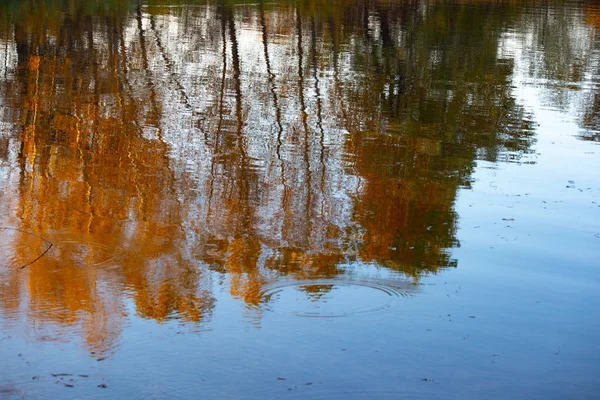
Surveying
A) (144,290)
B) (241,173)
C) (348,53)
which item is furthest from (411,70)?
(144,290)

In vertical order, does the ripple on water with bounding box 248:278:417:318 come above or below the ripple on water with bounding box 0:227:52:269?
below

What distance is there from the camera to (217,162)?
1209cm

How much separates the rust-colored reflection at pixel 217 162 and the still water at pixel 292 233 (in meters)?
0.04

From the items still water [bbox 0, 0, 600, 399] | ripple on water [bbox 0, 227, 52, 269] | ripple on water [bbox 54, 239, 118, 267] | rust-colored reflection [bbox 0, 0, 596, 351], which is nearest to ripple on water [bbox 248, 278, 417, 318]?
still water [bbox 0, 0, 600, 399]

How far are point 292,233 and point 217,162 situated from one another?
308 centimetres

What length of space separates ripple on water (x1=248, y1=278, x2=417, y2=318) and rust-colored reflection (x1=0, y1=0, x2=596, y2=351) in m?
0.21

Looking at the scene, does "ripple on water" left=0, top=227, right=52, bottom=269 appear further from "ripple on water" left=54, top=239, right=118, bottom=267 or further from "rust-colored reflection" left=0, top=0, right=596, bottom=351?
"ripple on water" left=54, top=239, right=118, bottom=267

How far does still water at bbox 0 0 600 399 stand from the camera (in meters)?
6.30

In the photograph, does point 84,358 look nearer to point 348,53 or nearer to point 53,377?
point 53,377

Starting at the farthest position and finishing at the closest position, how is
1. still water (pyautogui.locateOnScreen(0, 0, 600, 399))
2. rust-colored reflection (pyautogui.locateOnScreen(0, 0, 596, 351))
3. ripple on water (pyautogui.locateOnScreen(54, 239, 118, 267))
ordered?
ripple on water (pyautogui.locateOnScreen(54, 239, 118, 267)) → rust-colored reflection (pyautogui.locateOnScreen(0, 0, 596, 351)) → still water (pyautogui.locateOnScreen(0, 0, 600, 399))

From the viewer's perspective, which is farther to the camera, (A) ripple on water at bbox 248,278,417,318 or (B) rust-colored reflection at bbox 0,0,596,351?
(B) rust-colored reflection at bbox 0,0,596,351

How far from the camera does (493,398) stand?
6027mm

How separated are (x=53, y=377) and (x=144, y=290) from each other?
1.67m

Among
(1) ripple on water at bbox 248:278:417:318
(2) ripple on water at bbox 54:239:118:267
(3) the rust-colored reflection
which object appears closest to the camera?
(1) ripple on water at bbox 248:278:417:318
